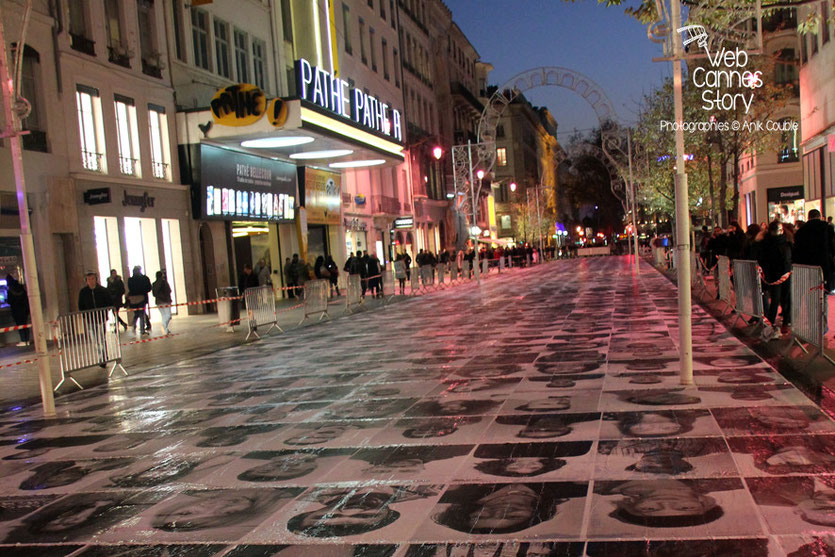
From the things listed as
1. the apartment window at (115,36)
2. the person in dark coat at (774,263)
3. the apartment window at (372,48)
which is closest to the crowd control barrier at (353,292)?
the apartment window at (115,36)

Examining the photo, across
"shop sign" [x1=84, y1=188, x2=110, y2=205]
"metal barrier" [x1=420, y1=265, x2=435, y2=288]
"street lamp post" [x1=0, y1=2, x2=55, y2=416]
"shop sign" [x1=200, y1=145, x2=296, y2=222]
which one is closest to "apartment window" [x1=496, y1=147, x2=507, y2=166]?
"metal barrier" [x1=420, y1=265, x2=435, y2=288]

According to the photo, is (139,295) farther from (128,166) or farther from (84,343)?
(84,343)

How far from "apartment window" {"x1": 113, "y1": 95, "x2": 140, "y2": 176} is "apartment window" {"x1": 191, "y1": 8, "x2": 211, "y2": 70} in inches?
179

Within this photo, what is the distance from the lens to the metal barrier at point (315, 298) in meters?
22.6

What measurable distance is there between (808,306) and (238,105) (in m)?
19.5

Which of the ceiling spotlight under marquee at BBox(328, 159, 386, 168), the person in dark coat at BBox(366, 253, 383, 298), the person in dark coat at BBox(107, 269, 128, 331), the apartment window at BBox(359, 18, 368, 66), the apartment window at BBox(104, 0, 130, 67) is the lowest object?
the person in dark coat at BBox(366, 253, 383, 298)

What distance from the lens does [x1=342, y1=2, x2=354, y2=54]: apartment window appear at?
138ft

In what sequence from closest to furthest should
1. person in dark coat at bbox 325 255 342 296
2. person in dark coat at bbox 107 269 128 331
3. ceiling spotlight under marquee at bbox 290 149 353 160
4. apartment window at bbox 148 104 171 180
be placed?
1. person in dark coat at bbox 107 269 128 331
2. apartment window at bbox 148 104 171 180
3. ceiling spotlight under marquee at bbox 290 149 353 160
4. person in dark coat at bbox 325 255 342 296

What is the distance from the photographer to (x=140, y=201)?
23219 millimetres

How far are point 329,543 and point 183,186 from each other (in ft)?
74.7

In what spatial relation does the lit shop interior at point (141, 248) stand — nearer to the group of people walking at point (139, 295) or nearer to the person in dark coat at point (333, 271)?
the group of people walking at point (139, 295)

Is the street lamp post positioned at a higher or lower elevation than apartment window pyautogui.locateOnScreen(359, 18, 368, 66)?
lower

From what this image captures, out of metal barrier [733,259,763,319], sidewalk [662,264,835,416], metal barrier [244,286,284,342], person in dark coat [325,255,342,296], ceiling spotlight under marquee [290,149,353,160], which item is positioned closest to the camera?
sidewalk [662,264,835,416]

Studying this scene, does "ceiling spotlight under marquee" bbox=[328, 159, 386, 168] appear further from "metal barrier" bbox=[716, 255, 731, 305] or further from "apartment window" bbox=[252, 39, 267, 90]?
"metal barrier" bbox=[716, 255, 731, 305]
